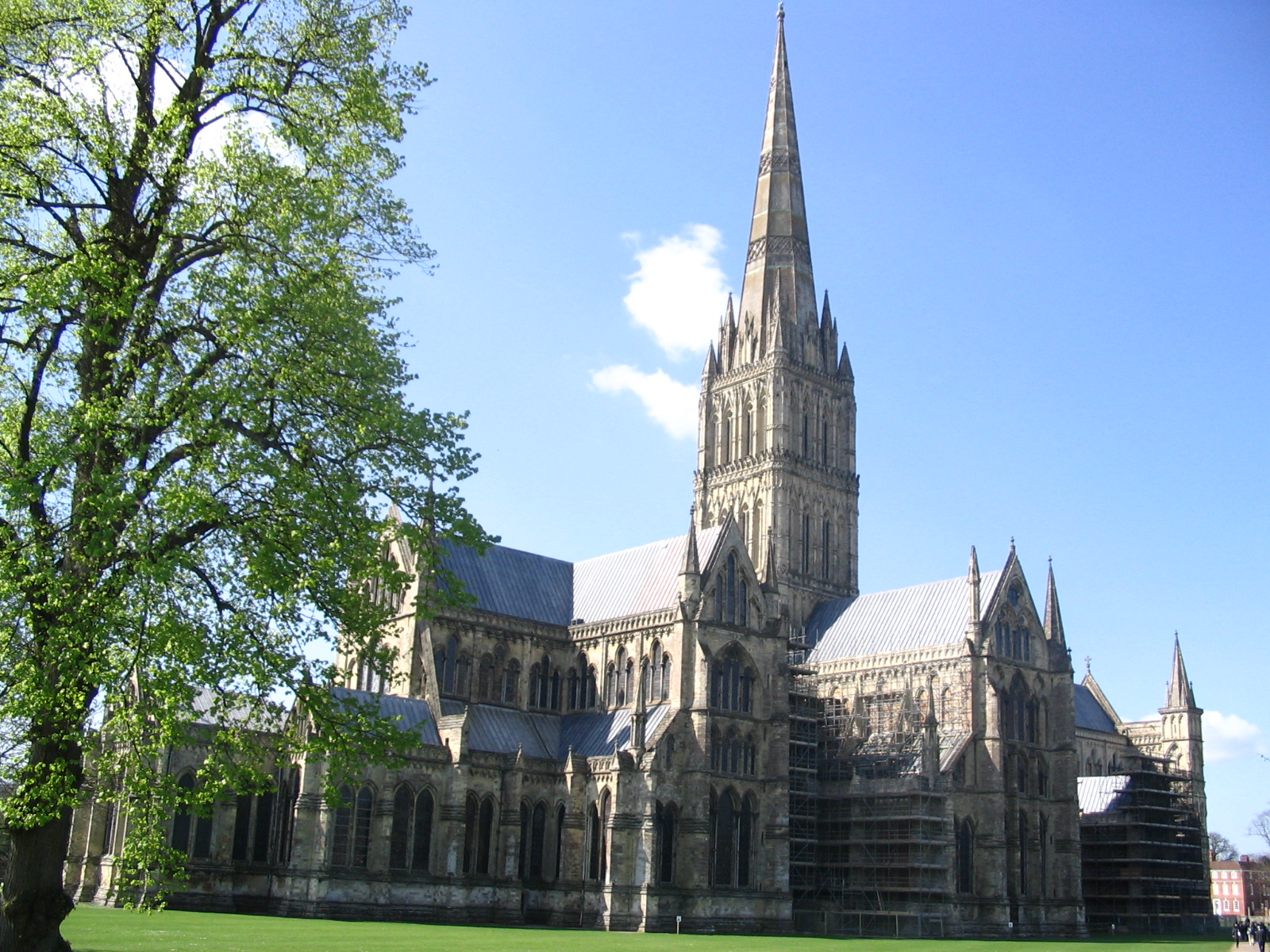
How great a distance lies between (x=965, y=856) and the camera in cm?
6575

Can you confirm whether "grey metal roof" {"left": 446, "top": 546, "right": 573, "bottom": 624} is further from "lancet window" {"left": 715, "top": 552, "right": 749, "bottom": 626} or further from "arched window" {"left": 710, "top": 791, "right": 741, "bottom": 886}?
"arched window" {"left": 710, "top": 791, "right": 741, "bottom": 886}

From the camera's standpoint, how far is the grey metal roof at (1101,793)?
267 feet

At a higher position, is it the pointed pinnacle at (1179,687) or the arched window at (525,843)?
the pointed pinnacle at (1179,687)

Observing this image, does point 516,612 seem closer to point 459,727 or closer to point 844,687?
point 459,727

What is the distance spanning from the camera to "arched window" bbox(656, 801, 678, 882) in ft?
179

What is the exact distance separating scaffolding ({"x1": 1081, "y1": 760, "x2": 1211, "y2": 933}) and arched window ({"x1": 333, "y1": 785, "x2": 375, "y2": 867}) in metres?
47.1

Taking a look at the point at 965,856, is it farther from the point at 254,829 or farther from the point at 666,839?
the point at 254,829

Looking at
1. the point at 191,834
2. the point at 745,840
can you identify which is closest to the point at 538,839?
the point at 745,840

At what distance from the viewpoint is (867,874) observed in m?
64.8

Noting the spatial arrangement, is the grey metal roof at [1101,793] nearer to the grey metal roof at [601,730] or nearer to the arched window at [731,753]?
the arched window at [731,753]

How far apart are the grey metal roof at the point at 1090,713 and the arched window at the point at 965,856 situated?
110 feet

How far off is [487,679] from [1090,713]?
56992 mm

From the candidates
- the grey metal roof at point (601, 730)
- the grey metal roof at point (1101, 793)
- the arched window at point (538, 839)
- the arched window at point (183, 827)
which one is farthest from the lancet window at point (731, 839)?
the grey metal roof at point (1101, 793)

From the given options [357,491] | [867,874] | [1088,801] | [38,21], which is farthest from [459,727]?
[1088,801]
